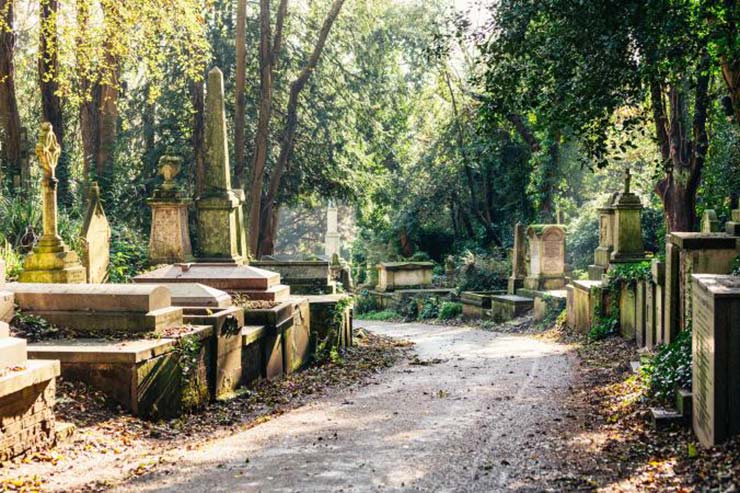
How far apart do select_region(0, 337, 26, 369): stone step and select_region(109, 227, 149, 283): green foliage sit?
775cm

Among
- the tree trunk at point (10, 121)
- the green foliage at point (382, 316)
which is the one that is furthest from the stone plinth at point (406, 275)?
the tree trunk at point (10, 121)

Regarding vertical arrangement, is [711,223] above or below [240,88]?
below

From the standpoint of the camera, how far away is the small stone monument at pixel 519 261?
2281 cm

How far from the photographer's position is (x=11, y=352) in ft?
19.5

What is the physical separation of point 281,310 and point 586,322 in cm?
745

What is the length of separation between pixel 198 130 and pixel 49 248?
38.3 feet

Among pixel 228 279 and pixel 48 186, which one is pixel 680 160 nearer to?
pixel 228 279

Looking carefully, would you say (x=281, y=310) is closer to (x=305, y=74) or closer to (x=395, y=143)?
(x=305, y=74)

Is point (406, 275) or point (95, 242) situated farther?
point (406, 275)

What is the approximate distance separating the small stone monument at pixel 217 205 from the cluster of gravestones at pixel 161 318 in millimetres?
18

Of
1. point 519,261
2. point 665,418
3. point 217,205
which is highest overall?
point 217,205

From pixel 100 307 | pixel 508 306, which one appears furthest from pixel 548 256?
pixel 100 307

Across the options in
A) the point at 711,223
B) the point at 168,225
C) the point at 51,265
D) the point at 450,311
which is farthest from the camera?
the point at 450,311

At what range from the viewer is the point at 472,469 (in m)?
5.57
